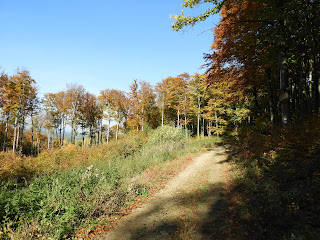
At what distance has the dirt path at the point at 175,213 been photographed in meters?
4.18

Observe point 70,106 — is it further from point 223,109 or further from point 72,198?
point 72,198

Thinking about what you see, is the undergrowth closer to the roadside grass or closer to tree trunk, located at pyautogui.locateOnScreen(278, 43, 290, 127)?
tree trunk, located at pyautogui.locateOnScreen(278, 43, 290, 127)

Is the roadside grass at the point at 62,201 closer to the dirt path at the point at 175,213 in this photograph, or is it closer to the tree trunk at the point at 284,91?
the dirt path at the point at 175,213

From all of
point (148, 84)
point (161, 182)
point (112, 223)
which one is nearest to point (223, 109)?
point (148, 84)

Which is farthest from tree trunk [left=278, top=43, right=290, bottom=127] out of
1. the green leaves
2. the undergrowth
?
the green leaves

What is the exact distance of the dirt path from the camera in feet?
13.7

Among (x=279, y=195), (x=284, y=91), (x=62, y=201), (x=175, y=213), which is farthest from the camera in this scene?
(x=284, y=91)

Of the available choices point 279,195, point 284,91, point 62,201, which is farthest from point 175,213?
point 284,91

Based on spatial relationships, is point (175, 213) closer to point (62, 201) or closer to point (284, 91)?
point (62, 201)

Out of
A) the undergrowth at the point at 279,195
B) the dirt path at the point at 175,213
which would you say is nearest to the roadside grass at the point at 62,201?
the dirt path at the point at 175,213

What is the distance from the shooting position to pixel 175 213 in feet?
17.0

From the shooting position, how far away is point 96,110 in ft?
122

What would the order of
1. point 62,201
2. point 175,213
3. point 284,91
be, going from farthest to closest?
point 284,91 < point 175,213 < point 62,201

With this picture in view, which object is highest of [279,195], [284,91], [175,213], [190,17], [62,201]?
[190,17]
